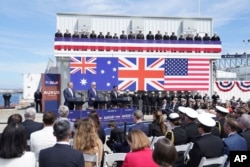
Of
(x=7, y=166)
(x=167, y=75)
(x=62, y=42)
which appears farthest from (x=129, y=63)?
(x=7, y=166)

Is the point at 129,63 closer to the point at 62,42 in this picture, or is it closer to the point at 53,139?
the point at 62,42

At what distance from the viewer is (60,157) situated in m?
3.23

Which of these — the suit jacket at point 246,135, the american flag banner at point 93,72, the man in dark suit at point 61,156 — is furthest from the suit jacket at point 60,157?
the american flag banner at point 93,72

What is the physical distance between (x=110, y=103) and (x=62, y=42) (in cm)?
686

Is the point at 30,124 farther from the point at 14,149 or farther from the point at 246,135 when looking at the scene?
the point at 246,135

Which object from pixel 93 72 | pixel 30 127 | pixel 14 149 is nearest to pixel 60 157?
pixel 14 149

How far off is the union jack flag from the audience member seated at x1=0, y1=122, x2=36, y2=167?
55.9 feet

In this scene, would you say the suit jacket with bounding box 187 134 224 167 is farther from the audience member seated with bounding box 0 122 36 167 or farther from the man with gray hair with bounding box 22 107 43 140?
the man with gray hair with bounding box 22 107 43 140

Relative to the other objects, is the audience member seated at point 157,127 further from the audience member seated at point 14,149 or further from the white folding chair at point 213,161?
the audience member seated at point 14,149

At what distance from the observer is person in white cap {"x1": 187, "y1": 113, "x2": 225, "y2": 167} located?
4156 millimetres

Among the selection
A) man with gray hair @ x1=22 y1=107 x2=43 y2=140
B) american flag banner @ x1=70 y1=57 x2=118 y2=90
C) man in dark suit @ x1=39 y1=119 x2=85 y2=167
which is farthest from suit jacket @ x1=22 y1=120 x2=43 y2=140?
american flag banner @ x1=70 y1=57 x2=118 y2=90

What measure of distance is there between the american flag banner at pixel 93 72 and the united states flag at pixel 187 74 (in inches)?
135

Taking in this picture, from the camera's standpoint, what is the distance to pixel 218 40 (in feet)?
71.6

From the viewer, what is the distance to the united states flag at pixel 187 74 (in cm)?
2102
